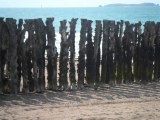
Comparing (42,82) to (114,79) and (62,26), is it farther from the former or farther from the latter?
(114,79)

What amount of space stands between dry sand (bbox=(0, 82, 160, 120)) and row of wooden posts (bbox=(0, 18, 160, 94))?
0.33 meters

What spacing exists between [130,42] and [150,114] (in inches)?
113

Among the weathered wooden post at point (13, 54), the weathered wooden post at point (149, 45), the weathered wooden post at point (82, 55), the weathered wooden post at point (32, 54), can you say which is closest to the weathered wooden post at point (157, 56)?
the weathered wooden post at point (149, 45)

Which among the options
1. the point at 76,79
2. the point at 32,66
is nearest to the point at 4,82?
the point at 32,66

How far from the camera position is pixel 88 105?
7.31 m

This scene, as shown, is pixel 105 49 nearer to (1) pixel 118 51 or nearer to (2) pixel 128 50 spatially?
(1) pixel 118 51

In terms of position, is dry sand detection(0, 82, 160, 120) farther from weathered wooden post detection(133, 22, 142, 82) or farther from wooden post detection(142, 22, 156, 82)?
wooden post detection(142, 22, 156, 82)

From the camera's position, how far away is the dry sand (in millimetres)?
6547

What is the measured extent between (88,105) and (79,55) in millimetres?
1751

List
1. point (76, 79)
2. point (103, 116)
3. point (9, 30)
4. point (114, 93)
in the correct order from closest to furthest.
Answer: point (103, 116)
point (9, 30)
point (114, 93)
point (76, 79)

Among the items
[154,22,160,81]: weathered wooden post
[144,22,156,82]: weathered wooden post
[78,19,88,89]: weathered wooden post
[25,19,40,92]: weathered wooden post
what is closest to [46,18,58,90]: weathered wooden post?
[25,19,40,92]: weathered wooden post

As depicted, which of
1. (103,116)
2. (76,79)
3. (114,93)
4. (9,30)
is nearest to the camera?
(103,116)

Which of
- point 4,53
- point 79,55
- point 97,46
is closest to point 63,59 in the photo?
point 79,55

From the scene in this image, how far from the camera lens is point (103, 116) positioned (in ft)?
21.4
